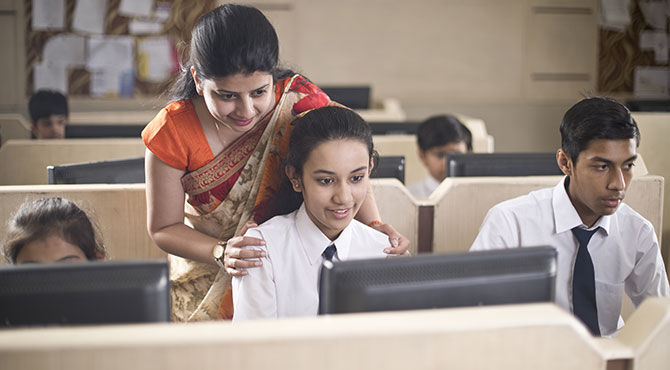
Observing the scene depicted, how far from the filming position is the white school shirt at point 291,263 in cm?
147

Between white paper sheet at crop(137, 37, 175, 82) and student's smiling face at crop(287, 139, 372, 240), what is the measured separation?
394 cm

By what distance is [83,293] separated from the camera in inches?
33.8

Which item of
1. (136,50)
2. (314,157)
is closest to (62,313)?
(314,157)

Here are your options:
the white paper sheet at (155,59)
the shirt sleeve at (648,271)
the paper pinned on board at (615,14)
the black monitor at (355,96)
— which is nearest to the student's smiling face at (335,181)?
the shirt sleeve at (648,271)

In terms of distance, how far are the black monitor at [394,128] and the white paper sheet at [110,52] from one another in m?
2.60

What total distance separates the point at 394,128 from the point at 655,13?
3.45m

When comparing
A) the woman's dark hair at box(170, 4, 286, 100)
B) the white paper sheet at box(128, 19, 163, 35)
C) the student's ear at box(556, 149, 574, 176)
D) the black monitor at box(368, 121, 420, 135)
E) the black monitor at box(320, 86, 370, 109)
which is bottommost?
the student's ear at box(556, 149, 574, 176)

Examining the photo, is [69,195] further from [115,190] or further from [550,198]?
[550,198]

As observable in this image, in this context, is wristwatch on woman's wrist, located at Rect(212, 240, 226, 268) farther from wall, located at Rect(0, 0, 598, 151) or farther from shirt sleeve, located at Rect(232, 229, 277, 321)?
wall, located at Rect(0, 0, 598, 151)

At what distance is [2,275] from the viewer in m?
0.84

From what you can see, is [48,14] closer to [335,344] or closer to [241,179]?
[241,179]

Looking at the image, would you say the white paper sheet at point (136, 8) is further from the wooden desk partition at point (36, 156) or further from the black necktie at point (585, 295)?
the black necktie at point (585, 295)

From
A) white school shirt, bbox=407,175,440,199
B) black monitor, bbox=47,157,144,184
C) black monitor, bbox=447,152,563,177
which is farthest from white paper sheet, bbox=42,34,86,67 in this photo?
black monitor, bbox=447,152,563,177

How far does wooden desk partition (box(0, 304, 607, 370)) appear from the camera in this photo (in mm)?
713
